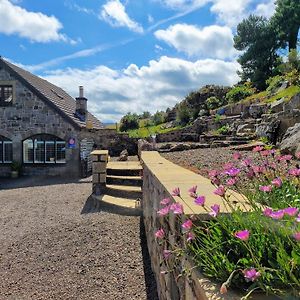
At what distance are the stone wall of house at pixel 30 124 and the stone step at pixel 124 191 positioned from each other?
938 centimetres

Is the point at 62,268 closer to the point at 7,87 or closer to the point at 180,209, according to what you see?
the point at 180,209

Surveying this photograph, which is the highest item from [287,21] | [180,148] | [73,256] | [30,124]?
[287,21]

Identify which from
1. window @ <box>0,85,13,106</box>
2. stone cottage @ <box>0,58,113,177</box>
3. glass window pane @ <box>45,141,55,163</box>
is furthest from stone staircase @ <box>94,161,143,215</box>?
window @ <box>0,85,13,106</box>

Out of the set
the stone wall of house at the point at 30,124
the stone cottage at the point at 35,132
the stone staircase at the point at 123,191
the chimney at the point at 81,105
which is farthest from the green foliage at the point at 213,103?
the stone staircase at the point at 123,191

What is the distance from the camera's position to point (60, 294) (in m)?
5.07

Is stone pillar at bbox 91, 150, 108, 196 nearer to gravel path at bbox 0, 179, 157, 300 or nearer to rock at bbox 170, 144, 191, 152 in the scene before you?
gravel path at bbox 0, 179, 157, 300

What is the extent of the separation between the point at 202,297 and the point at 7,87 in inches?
784

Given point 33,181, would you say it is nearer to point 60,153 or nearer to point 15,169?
point 15,169

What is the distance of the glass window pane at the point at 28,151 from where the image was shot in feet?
64.4

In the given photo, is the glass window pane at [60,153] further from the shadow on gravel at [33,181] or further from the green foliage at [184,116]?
the green foliage at [184,116]

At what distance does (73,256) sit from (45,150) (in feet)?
46.0

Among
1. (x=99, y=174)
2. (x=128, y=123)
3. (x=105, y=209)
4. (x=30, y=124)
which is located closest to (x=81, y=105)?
(x=30, y=124)

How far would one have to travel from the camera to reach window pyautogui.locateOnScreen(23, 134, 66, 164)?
63.8ft

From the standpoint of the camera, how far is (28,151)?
19.7m
